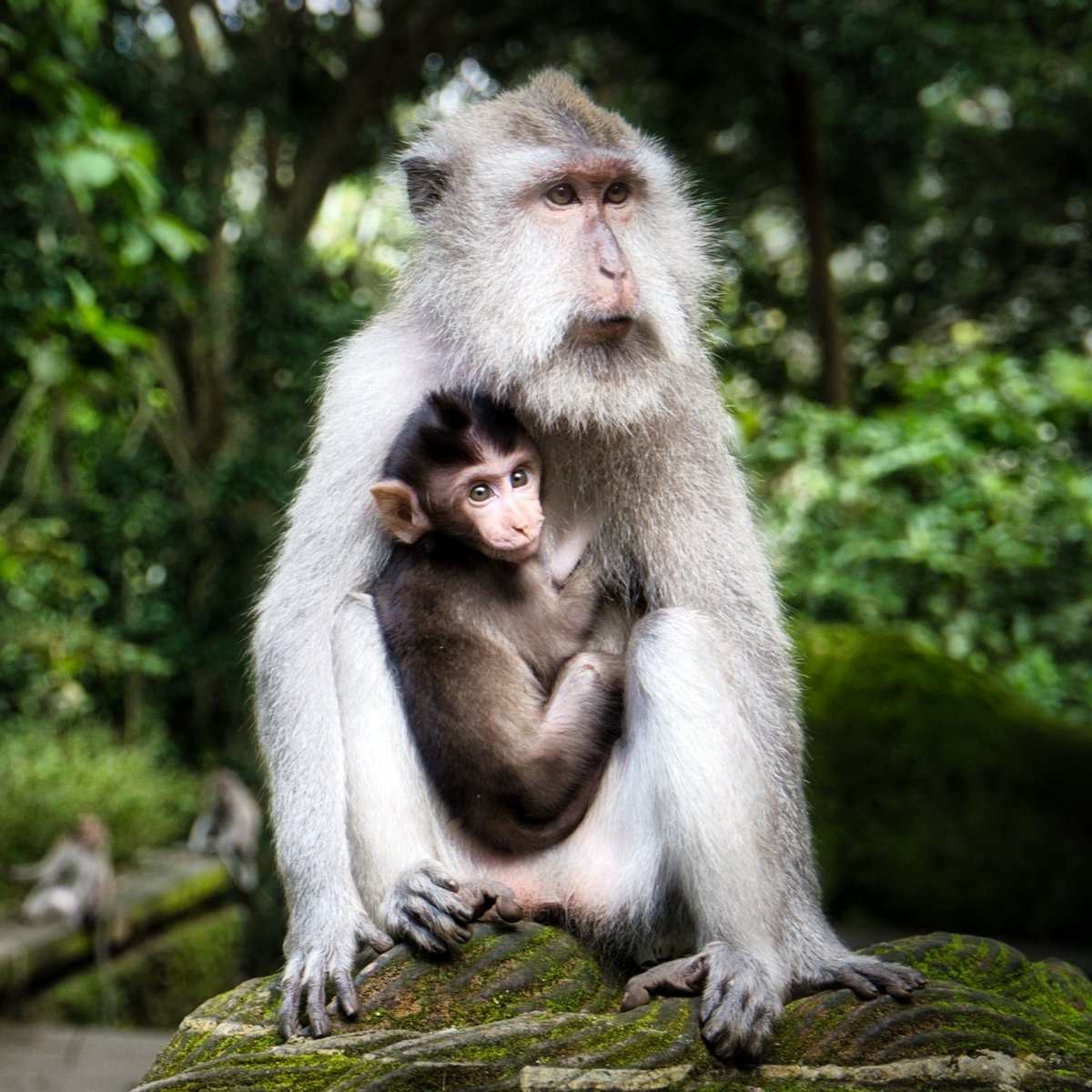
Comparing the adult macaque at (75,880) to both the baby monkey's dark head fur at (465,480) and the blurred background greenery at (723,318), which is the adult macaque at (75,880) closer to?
the blurred background greenery at (723,318)

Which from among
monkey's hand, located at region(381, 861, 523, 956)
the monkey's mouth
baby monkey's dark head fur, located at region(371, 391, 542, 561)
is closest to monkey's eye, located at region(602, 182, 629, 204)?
the monkey's mouth

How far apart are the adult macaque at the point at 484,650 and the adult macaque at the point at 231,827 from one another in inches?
341

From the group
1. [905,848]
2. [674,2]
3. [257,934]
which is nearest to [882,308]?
[674,2]

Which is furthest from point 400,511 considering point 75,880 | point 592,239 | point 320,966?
point 75,880

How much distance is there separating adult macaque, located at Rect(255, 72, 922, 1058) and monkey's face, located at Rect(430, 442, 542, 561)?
197 millimetres

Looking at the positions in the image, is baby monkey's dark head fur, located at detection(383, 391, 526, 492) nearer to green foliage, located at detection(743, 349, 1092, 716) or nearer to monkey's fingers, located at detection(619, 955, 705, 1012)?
monkey's fingers, located at detection(619, 955, 705, 1012)

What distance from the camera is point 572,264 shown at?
298 centimetres

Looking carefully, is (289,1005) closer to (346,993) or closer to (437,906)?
(346,993)

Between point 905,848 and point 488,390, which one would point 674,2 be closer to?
point 905,848

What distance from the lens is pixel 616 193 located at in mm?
3113

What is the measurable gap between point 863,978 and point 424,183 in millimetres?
2227

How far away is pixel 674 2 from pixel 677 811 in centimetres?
928

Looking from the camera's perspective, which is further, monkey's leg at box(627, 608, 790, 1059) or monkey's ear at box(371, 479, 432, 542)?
monkey's ear at box(371, 479, 432, 542)

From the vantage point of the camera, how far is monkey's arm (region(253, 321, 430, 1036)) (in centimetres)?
281
